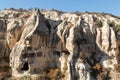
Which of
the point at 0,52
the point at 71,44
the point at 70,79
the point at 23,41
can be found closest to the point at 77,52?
the point at 71,44

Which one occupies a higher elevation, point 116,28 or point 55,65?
point 116,28

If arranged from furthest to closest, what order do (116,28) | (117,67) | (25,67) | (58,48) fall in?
(116,28)
(58,48)
(25,67)
(117,67)

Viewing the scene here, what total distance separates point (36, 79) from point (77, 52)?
7.52 metres

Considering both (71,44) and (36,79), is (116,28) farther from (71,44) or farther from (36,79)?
(36,79)

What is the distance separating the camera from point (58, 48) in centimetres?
4838

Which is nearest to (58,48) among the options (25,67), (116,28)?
(25,67)

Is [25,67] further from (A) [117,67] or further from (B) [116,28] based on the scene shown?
(B) [116,28]

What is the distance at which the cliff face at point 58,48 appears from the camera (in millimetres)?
45572

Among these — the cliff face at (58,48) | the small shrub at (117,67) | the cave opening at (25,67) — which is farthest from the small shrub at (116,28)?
the cave opening at (25,67)

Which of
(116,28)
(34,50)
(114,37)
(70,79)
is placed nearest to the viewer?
(70,79)

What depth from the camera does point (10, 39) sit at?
1896 inches

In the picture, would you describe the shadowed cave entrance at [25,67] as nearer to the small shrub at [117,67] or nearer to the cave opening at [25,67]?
the cave opening at [25,67]

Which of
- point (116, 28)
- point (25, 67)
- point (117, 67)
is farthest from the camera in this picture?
point (116, 28)

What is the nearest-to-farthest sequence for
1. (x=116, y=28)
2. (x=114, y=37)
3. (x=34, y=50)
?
(x=34, y=50), (x=114, y=37), (x=116, y=28)
